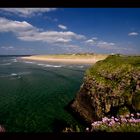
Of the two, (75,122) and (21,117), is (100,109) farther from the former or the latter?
(21,117)

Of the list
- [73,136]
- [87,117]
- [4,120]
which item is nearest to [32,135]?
[73,136]

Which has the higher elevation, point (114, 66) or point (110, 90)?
point (114, 66)

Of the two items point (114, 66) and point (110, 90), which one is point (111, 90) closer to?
point (110, 90)
